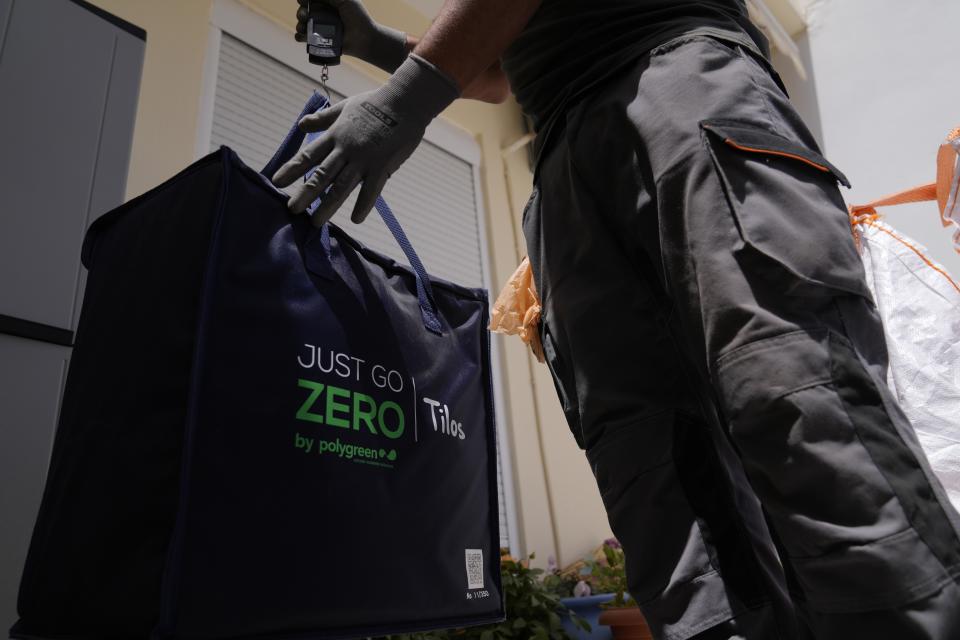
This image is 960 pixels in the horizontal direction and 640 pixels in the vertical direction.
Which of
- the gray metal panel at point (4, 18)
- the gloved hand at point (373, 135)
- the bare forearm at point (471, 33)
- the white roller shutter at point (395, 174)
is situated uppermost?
the white roller shutter at point (395, 174)

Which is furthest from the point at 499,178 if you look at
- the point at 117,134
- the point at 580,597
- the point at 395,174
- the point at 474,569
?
the point at 474,569

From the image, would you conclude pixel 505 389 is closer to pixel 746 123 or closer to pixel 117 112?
pixel 117 112

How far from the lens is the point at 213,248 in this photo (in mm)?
790

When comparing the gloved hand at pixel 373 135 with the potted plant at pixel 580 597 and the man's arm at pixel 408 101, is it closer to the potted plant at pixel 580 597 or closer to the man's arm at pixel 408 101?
the man's arm at pixel 408 101

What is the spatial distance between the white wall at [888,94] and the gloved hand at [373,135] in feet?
8.37

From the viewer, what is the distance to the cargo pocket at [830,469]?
49 centimetres

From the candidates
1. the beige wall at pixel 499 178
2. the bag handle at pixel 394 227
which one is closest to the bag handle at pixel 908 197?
the bag handle at pixel 394 227

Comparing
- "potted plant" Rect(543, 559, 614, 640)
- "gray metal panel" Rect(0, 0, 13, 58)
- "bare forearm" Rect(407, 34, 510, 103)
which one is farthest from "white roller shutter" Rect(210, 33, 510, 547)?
"bare forearm" Rect(407, 34, 510, 103)

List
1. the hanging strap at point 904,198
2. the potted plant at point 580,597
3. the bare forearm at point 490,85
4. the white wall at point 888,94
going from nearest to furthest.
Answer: the bare forearm at point 490,85
the hanging strap at point 904,198
the potted plant at point 580,597
the white wall at point 888,94

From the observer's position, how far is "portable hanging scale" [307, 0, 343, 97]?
1001 mm

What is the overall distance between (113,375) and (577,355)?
1.65 ft

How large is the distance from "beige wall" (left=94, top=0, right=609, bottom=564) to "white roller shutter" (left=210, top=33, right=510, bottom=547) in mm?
105

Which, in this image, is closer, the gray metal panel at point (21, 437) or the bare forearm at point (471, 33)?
the bare forearm at point (471, 33)

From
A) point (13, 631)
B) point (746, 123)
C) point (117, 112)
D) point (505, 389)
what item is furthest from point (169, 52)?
point (746, 123)
